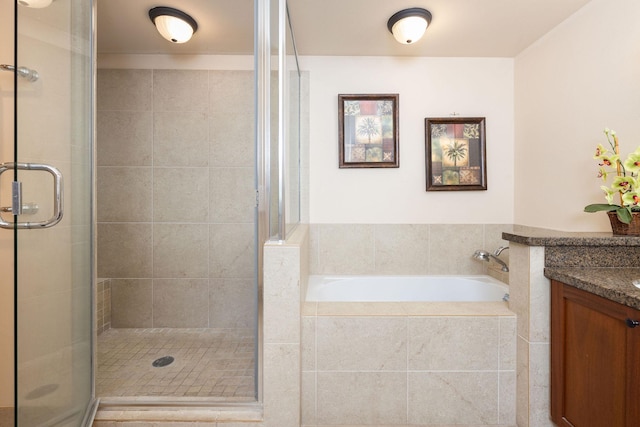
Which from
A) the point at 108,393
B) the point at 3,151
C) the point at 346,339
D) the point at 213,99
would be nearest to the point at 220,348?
the point at 108,393

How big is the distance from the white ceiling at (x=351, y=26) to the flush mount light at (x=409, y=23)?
0.04m

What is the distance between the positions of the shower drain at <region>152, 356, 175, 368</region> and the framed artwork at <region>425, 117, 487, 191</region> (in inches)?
84.3

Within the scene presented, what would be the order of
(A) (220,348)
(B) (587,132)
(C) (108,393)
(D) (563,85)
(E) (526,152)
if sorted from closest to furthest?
1. (C) (108,393)
2. (B) (587,132)
3. (D) (563,85)
4. (A) (220,348)
5. (E) (526,152)

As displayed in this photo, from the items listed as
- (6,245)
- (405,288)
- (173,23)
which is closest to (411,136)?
(405,288)

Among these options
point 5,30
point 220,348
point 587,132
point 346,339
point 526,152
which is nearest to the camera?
point 5,30

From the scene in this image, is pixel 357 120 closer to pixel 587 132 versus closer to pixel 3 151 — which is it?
pixel 587 132

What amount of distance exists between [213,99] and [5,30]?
125 cm

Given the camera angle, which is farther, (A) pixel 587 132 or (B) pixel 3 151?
(A) pixel 587 132

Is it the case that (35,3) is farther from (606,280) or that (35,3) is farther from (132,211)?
(606,280)

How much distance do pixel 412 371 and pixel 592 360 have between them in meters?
0.69

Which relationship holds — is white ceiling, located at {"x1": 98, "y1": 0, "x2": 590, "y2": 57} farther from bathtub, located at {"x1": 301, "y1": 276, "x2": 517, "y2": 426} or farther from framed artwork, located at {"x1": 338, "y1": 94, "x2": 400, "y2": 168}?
bathtub, located at {"x1": 301, "y1": 276, "x2": 517, "y2": 426}

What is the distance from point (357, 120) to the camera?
2.55 meters

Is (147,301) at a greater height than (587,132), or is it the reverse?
(587,132)

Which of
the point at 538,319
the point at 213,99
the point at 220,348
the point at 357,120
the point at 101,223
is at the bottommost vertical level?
the point at 220,348
